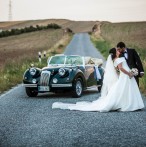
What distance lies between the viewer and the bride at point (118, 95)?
12.0m

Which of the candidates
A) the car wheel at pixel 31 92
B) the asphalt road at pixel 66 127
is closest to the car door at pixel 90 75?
the car wheel at pixel 31 92

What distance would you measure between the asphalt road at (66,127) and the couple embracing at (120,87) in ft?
0.86

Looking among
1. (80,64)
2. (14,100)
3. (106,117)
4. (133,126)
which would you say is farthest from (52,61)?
(133,126)

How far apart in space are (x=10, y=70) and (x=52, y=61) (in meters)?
8.42

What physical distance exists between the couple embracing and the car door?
10.7 ft

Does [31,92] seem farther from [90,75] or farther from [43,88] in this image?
[90,75]

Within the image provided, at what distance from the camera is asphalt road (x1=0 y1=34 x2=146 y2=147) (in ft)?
26.5

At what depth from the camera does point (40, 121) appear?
10547 millimetres

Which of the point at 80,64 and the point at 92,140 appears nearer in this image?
the point at 92,140

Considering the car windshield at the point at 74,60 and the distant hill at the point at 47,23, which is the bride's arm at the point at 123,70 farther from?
the distant hill at the point at 47,23

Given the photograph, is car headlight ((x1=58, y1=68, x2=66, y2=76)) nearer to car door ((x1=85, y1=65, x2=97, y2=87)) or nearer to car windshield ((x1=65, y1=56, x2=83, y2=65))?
car door ((x1=85, y1=65, x2=97, y2=87))

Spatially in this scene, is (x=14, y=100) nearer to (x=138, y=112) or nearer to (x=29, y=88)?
(x=29, y=88)

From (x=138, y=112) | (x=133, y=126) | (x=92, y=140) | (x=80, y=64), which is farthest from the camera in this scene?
(x=80, y=64)

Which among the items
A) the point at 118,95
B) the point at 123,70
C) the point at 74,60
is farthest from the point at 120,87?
the point at 74,60
